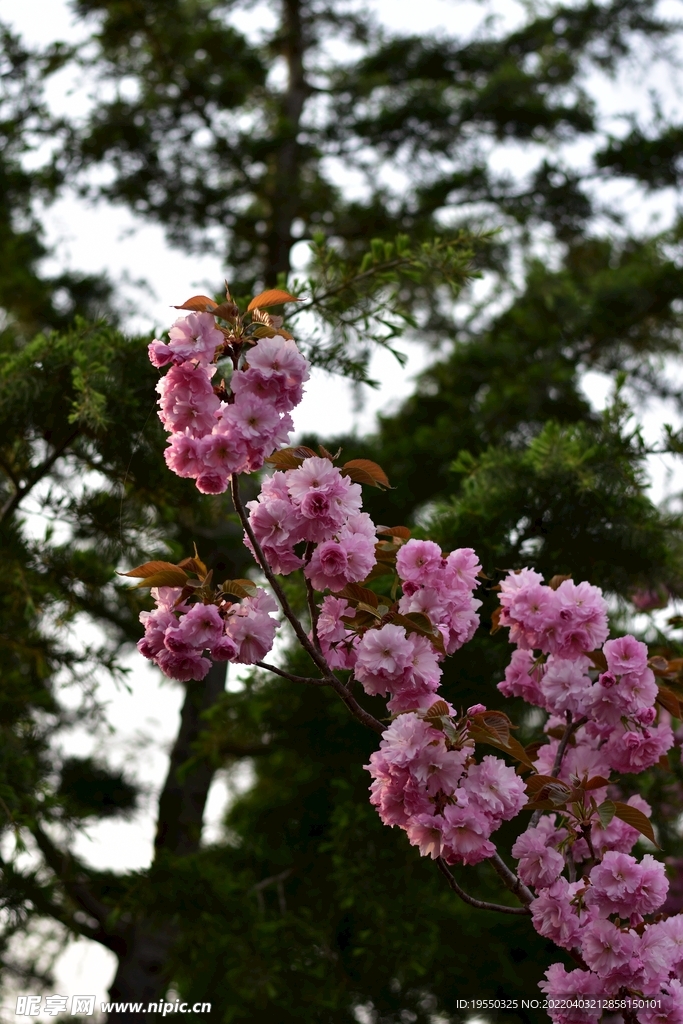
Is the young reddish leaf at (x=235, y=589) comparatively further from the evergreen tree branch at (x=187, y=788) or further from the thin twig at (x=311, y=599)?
the evergreen tree branch at (x=187, y=788)

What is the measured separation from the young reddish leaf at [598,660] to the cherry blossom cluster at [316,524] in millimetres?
753

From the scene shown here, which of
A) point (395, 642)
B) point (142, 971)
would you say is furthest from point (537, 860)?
point (142, 971)

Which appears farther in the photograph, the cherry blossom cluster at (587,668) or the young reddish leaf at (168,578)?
the cherry blossom cluster at (587,668)

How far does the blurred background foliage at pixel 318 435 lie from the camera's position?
3.32m

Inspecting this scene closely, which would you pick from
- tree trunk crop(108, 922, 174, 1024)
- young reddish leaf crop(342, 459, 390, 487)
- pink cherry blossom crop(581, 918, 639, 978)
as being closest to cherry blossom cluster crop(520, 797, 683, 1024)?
pink cherry blossom crop(581, 918, 639, 978)

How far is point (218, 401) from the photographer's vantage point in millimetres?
1938

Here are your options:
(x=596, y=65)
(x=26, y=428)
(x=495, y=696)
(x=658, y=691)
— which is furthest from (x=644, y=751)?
(x=596, y=65)

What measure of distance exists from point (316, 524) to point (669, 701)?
1071 millimetres

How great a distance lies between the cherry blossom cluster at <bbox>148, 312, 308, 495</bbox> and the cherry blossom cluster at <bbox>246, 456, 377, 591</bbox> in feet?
0.26

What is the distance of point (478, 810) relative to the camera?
6.33ft

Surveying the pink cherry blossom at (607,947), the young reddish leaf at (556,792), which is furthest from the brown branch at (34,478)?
the pink cherry blossom at (607,947)

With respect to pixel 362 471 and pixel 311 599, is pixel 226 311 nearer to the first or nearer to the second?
pixel 362 471

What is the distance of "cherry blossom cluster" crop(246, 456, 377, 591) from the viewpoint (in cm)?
189

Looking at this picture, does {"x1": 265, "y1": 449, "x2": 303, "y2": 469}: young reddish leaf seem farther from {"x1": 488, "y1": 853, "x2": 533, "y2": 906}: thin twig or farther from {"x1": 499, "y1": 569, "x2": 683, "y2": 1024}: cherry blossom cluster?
{"x1": 488, "y1": 853, "x2": 533, "y2": 906}: thin twig
